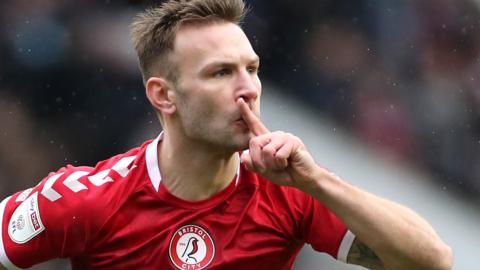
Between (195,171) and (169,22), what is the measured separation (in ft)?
1.89

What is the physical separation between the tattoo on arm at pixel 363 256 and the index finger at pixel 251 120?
51cm

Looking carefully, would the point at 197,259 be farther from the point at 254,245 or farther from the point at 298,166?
the point at 298,166

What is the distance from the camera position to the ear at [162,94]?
11.3ft

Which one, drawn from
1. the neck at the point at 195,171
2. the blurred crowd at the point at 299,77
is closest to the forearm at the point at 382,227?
the neck at the point at 195,171

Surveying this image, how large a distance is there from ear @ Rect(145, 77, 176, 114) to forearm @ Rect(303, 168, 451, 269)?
75 cm

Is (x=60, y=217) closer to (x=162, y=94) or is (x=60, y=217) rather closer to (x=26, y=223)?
(x=26, y=223)

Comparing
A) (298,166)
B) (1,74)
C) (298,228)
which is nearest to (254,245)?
(298,228)

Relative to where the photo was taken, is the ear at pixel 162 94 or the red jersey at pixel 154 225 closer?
the red jersey at pixel 154 225

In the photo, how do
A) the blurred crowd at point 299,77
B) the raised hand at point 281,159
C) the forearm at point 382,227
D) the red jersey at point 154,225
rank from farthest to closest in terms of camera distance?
the blurred crowd at point 299,77 → the red jersey at point 154,225 → the forearm at point 382,227 → the raised hand at point 281,159

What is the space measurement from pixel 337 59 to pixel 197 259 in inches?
89.0

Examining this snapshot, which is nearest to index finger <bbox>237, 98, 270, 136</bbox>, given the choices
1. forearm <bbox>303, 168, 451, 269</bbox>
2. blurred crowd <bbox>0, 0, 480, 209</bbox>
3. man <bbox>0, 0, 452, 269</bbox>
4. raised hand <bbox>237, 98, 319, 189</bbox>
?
man <bbox>0, 0, 452, 269</bbox>

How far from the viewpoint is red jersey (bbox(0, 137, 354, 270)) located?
3301mm

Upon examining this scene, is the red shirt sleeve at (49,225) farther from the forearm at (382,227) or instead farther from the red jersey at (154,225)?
the forearm at (382,227)

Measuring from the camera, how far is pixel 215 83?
3.25 m
